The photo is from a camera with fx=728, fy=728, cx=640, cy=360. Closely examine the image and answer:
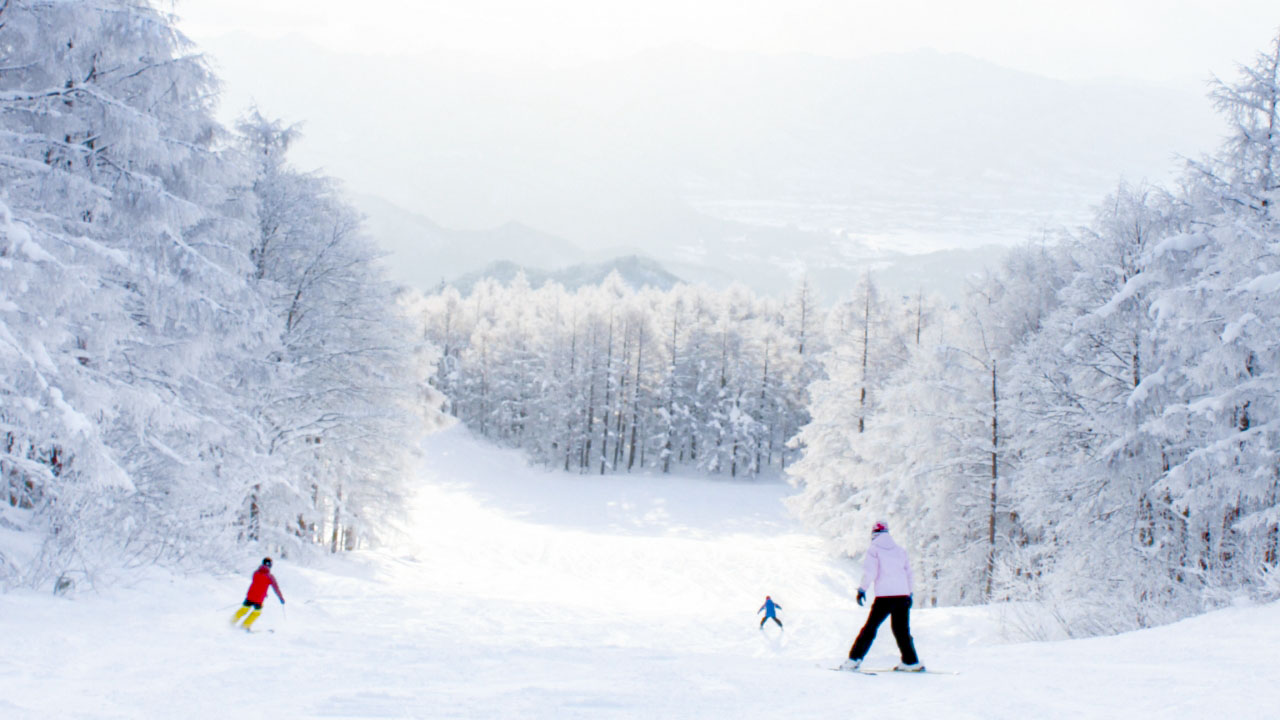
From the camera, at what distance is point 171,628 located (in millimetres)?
7637

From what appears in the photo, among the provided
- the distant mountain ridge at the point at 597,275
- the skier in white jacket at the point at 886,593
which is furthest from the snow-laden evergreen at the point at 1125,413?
the distant mountain ridge at the point at 597,275

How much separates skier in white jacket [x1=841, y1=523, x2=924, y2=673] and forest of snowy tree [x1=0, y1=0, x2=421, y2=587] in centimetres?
765

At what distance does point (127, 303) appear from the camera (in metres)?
10.1

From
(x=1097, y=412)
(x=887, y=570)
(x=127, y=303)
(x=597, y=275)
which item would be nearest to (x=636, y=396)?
(x=1097, y=412)

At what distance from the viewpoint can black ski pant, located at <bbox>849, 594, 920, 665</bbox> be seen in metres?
6.73

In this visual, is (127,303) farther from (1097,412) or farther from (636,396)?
(636,396)

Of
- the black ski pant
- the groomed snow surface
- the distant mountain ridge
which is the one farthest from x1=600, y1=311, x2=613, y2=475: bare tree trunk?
the distant mountain ridge

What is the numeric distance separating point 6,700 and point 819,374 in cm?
4939

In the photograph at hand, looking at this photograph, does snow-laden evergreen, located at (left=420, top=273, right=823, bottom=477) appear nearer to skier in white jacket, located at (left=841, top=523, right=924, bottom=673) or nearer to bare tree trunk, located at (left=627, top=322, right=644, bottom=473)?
bare tree trunk, located at (left=627, top=322, right=644, bottom=473)

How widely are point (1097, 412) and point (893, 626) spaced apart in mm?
9903

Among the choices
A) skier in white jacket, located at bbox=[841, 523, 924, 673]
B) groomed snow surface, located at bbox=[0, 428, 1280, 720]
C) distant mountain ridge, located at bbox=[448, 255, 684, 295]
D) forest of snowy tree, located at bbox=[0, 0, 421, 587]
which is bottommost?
groomed snow surface, located at bbox=[0, 428, 1280, 720]

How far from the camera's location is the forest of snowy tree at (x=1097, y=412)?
11.5 metres

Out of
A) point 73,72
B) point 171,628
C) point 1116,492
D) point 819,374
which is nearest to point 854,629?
point 1116,492

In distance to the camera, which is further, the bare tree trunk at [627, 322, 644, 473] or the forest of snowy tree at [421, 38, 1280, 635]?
the bare tree trunk at [627, 322, 644, 473]
